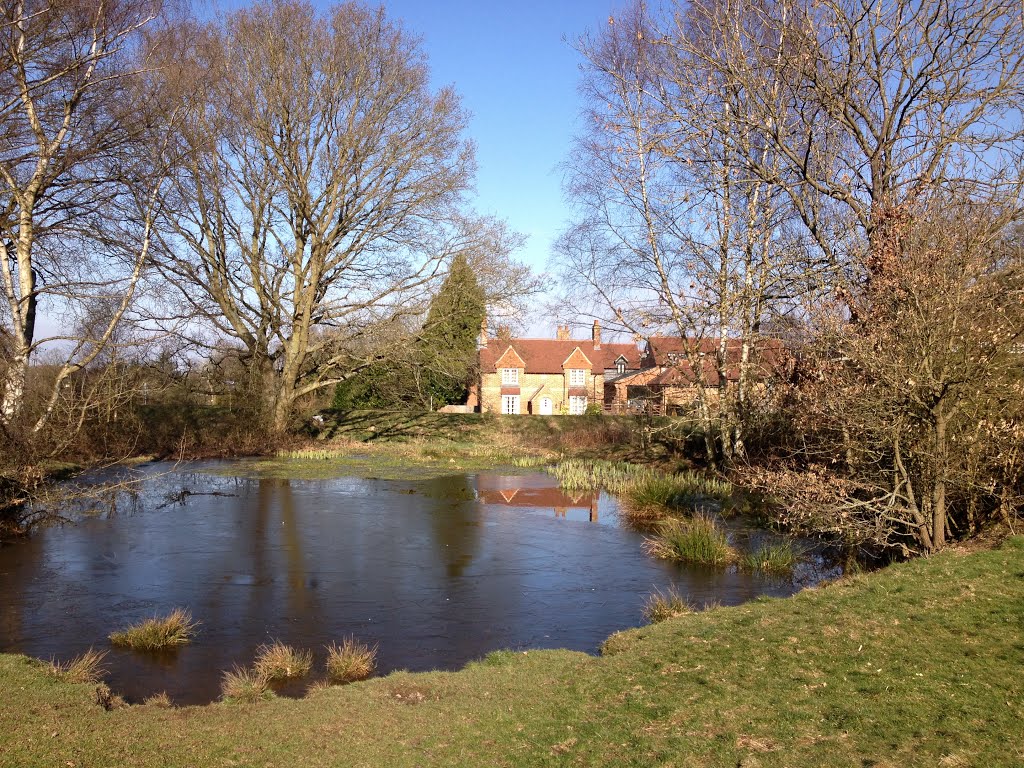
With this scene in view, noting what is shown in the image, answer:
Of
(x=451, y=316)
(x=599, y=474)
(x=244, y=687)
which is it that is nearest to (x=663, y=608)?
(x=244, y=687)

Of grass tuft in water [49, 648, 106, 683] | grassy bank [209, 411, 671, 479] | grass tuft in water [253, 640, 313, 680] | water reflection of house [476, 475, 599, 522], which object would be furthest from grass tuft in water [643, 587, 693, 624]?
grassy bank [209, 411, 671, 479]

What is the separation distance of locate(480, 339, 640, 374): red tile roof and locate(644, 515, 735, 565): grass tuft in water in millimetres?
37906

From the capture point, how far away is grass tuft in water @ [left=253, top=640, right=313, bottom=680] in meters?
7.45

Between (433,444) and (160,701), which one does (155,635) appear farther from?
(433,444)

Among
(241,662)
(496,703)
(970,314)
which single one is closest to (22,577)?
(241,662)

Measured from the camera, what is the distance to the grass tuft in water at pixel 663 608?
9.24 meters

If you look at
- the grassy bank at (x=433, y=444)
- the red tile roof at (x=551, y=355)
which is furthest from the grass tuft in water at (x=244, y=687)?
the red tile roof at (x=551, y=355)

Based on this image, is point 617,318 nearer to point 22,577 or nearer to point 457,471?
point 457,471

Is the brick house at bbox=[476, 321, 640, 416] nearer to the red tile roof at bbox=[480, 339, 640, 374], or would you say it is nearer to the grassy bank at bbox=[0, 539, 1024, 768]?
the red tile roof at bbox=[480, 339, 640, 374]

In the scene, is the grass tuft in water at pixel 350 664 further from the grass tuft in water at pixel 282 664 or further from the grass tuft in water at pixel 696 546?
the grass tuft in water at pixel 696 546

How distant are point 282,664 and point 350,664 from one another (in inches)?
23.9

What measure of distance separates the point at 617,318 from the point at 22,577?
12.9m

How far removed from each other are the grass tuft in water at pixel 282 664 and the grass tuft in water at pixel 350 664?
9.3 inches

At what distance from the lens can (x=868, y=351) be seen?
29.6 ft
